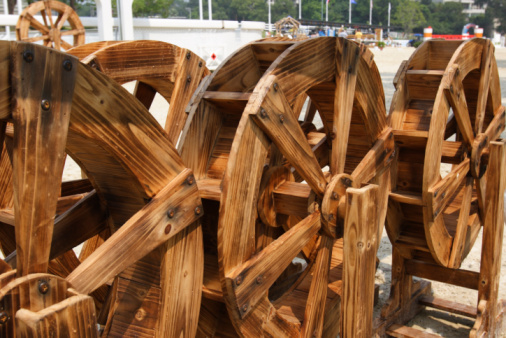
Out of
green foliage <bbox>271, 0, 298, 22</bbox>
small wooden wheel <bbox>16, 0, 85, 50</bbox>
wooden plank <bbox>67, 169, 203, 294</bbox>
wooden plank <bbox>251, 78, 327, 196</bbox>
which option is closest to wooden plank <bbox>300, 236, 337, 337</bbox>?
wooden plank <bbox>251, 78, 327, 196</bbox>

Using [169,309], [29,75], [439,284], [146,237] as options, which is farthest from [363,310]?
[439,284]

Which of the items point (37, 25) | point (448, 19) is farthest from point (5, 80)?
point (448, 19)

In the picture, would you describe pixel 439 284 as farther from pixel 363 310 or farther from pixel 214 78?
pixel 214 78

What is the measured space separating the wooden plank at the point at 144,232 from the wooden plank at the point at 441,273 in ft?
7.51

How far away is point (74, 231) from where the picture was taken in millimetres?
2156

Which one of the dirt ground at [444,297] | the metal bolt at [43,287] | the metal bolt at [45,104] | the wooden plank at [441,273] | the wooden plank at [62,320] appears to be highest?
the metal bolt at [45,104]

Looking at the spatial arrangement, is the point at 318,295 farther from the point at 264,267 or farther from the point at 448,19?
the point at 448,19

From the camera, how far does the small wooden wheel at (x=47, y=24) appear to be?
13.2m

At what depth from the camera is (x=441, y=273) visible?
12.6ft

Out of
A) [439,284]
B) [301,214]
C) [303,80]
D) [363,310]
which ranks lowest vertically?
[439,284]

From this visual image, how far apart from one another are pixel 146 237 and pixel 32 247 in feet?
1.29

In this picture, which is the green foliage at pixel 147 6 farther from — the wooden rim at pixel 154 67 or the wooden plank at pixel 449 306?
the wooden rim at pixel 154 67

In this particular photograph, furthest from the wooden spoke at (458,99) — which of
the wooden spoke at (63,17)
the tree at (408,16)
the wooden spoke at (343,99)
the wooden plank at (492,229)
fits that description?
the tree at (408,16)

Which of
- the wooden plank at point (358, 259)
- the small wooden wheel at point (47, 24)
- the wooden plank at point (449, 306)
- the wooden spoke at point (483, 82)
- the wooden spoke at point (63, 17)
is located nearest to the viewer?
the wooden plank at point (358, 259)
